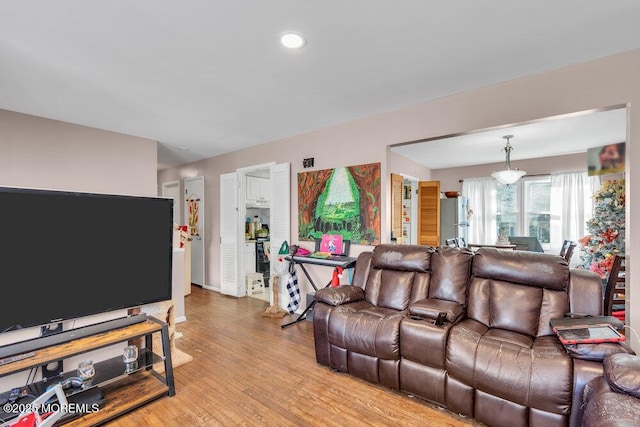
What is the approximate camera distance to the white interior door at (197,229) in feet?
19.1

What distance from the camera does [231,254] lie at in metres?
5.19

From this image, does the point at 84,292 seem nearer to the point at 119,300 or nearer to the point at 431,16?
the point at 119,300

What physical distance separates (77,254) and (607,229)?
5600mm

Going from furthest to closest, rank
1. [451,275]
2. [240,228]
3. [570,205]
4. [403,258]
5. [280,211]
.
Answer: [570,205], [240,228], [280,211], [403,258], [451,275]

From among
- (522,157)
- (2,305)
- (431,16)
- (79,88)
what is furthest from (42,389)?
(522,157)

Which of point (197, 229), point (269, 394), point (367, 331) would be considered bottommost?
point (269, 394)

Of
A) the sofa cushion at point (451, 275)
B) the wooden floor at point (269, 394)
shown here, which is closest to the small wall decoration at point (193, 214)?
the wooden floor at point (269, 394)

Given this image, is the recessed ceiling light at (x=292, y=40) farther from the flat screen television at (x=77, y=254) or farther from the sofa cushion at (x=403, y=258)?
the sofa cushion at (x=403, y=258)

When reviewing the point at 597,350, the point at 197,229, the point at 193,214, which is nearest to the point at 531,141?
the point at 597,350

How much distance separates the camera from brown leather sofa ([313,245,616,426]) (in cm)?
169

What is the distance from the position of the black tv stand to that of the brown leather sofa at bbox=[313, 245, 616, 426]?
4.96 feet

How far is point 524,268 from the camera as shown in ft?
7.20

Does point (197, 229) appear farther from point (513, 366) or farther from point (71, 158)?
point (513, 366)

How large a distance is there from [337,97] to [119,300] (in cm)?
259
